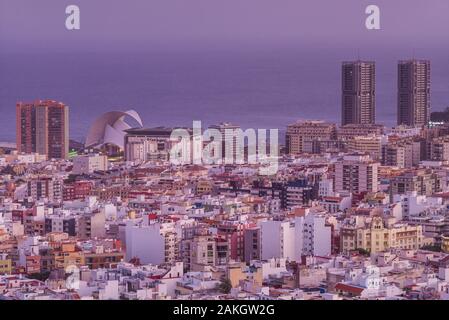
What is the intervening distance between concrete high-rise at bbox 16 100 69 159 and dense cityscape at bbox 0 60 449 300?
22 millimetres

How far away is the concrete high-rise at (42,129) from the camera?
13742mm

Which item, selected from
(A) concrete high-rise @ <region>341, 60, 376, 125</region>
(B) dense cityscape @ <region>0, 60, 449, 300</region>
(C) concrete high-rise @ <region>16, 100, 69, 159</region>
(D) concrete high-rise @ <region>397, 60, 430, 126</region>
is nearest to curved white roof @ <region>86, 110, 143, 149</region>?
(B) dense cityscape @ <region>0, 60, 449, 300</region>

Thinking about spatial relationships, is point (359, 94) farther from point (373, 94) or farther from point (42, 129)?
point (42, 129)

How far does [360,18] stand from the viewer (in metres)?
10.3

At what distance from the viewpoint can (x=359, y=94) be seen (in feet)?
48.1

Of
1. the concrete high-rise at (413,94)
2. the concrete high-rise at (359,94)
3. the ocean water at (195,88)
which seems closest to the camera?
the ocean water at (195,88)

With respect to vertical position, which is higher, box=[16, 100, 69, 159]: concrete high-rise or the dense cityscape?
box=[16, 100, 69, 159]: concrete high-rise

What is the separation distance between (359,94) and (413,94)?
528 mm

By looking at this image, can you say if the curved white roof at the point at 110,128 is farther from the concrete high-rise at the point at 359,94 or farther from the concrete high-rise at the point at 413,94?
the concrete high-rise at the point at 413,94

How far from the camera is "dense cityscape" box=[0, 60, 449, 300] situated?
707 cm

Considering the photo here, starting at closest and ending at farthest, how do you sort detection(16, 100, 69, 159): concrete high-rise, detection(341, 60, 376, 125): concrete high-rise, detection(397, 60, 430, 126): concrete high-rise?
detection(16, 100, 69, 159): concrete high-rise → detection(397, 60, 430, 126): concrete high-rise → detection(341, 60, 376, 125): concrete high-rise

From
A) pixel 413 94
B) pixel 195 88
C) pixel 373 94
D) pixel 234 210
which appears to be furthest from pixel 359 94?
pixel 234 210

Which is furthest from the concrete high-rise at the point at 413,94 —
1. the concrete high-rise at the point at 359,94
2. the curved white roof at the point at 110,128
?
the curved white roof at the point at 110,128

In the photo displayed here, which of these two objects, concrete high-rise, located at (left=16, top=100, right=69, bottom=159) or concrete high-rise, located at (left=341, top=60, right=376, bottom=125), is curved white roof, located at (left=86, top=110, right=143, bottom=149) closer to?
concrete high-rise, located at (left=16, top=100, right=69, bottom=159)
